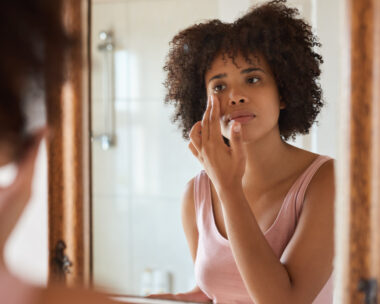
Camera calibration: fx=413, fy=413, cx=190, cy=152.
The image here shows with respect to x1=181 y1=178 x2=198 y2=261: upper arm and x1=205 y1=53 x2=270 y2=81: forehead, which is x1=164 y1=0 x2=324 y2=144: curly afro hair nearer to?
x1=205 y1=53 x2=270 y2=81: forehead

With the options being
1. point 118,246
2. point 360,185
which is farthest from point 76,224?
point 360,185

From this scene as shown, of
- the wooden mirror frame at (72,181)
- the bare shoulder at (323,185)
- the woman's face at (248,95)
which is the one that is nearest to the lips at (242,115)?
the woman's face at (248,95)

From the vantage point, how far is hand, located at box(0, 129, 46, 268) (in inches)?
10.5

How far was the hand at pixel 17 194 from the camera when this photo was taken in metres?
0.27

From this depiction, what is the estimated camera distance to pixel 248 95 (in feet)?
1.66

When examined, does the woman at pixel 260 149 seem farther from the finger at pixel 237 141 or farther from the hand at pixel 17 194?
the hand at pixel 17 194

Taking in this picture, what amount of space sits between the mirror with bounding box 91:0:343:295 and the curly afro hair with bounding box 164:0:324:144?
0.04 m

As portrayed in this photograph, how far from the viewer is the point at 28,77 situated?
0.22 metres

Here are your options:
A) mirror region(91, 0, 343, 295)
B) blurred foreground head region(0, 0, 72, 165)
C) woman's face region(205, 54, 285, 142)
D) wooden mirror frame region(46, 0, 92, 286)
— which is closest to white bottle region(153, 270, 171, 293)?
mirror region(91, 0, 343, 295)

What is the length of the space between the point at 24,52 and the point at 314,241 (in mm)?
392

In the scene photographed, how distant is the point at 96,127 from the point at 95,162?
50mm

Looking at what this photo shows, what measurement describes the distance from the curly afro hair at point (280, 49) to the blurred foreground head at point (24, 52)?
311 mm

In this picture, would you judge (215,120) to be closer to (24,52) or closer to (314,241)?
(314,241)

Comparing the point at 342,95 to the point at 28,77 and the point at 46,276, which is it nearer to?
the point at 28,77
